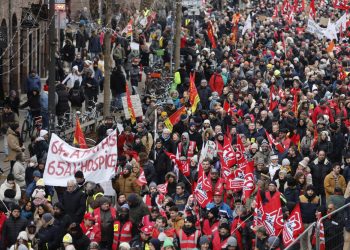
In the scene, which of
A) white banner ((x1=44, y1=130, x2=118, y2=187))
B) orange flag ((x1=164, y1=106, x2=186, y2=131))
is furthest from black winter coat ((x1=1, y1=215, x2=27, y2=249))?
orange flag ((x1=164, y1=106, x2=186, y2=131))

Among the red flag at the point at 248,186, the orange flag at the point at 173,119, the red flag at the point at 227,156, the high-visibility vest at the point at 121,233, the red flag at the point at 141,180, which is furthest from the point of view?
the orange flag at the point at 173,119

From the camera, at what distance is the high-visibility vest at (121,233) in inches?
818

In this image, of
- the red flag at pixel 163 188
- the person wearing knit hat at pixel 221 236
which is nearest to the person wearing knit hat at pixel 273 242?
the person wearing knit hat at pixel 221 236

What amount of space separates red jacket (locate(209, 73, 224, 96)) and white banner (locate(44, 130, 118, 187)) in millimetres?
12799

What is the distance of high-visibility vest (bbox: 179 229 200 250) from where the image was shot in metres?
20.1

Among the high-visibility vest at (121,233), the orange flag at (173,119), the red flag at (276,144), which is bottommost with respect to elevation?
the orange flag at (173,119)

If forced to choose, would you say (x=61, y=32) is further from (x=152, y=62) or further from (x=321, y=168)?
(x=321, y=168)

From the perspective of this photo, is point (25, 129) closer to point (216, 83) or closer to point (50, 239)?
point (216, 83)

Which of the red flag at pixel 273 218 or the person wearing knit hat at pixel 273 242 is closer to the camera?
the person wearing knit hat at pixel 273 242

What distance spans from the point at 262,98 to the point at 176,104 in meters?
2.57

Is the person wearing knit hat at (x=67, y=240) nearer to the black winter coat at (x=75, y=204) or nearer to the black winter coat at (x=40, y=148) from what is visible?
the black winter coat at (x=75, y=204)

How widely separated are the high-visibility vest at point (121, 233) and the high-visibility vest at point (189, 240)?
3.01ft

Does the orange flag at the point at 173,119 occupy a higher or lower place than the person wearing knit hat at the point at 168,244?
lower

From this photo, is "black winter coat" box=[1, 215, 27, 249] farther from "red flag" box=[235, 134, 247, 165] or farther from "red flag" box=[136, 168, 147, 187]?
"red flag" box=[235, 134, 247, 165]
